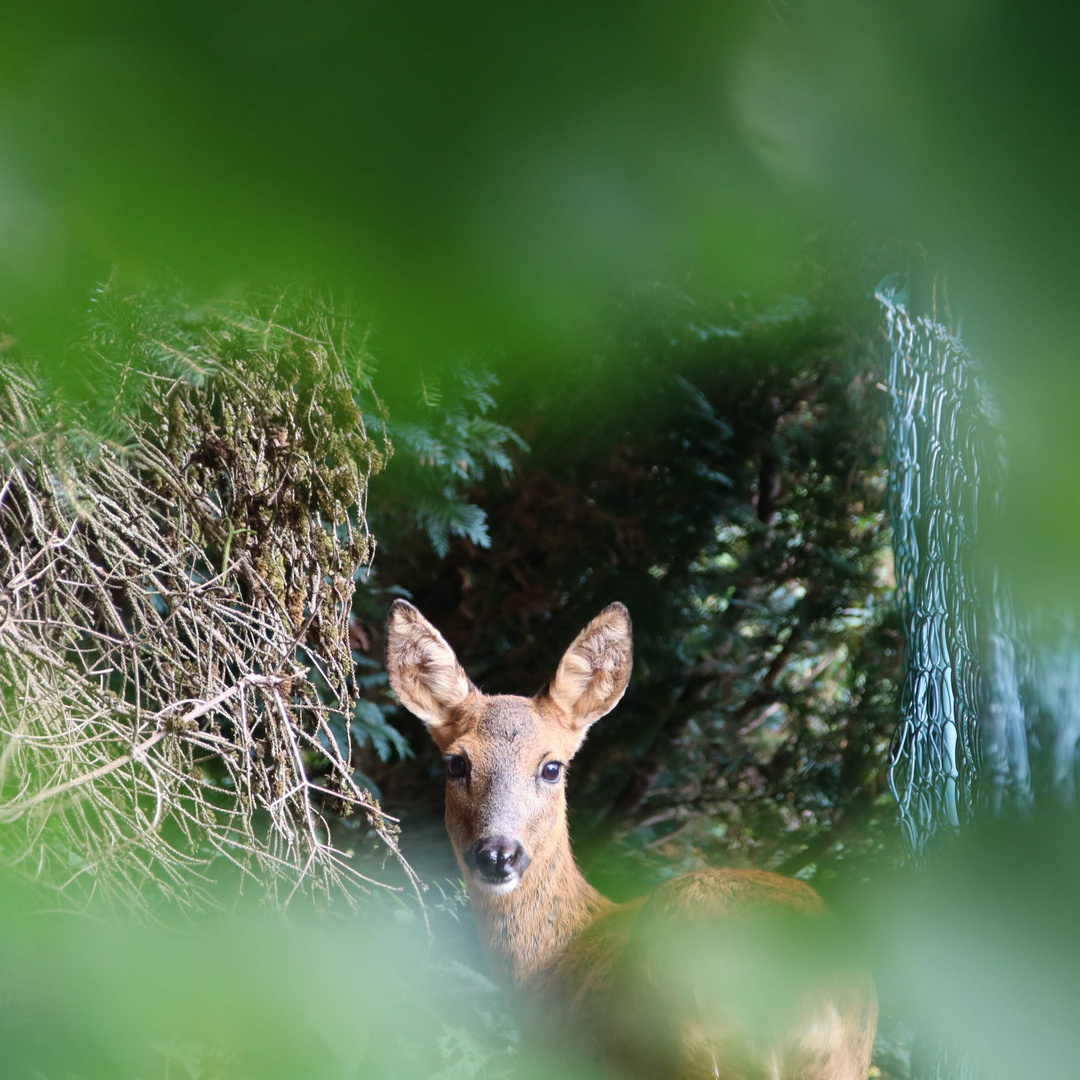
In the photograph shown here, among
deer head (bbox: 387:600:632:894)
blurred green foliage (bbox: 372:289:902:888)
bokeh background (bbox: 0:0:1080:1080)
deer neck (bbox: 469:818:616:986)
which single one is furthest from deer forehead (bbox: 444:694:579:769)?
bokeh background (bbox: 0:0:1080:1080)

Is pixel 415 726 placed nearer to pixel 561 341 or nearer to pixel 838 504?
pixel 838 504

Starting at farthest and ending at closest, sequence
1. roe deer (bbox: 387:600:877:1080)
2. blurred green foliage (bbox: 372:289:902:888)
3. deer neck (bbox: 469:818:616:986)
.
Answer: blurred green foliage (bbox: 372:289:902:888), deer neck (bbox: 469:818:616:986), roe deer (bbox: 387:600:877:1080)

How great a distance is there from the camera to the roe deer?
2.68 feet

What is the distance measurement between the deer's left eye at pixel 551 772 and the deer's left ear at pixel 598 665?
0.24 feet

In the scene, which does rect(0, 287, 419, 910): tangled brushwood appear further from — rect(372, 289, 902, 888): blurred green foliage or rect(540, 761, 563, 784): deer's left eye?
rect(372, 289, 902, 888): blurred green foliage

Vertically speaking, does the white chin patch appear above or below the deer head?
below

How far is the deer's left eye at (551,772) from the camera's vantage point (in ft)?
3.50

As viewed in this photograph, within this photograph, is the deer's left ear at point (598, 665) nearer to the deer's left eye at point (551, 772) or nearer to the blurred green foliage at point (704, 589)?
the deer's left eye at point (551, 772)

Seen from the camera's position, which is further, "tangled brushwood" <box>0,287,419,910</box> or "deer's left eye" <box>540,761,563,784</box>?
"deer's left eye" <box>540,761,563,784</box>

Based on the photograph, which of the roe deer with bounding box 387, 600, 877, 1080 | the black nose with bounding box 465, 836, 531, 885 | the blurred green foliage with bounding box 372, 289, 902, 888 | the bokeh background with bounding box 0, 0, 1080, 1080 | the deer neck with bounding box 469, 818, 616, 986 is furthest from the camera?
the blurred green foliage with bounding box 372, 289, 902, 888

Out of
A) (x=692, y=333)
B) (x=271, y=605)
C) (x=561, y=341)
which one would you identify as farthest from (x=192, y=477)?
(x=561, y=341)

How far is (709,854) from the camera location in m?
1.56

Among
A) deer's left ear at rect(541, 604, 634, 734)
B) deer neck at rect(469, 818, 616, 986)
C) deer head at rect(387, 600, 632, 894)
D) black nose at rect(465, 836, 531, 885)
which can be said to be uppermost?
deer's left ear at rect(541, 604, 634, 734)

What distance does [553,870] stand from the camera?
1109 millimetres
